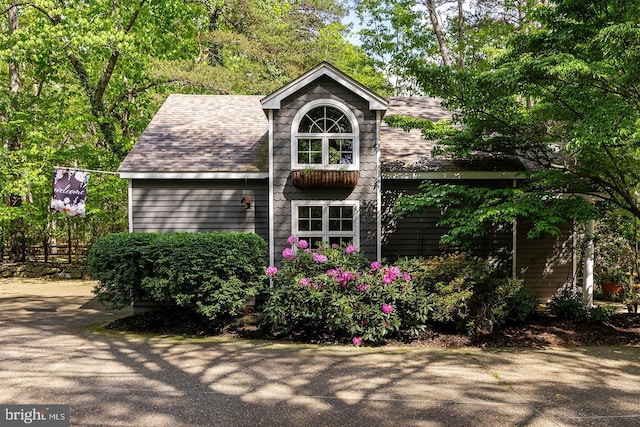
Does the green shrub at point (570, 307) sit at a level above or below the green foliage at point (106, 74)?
below

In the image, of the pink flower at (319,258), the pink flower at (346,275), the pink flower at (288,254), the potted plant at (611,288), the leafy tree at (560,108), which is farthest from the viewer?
the potted plant at (611,288)

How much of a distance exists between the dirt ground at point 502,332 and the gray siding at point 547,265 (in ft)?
5.65

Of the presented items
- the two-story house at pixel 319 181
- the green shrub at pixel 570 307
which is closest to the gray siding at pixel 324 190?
the two-story house at pixel 319 181

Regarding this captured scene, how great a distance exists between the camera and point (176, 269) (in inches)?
300

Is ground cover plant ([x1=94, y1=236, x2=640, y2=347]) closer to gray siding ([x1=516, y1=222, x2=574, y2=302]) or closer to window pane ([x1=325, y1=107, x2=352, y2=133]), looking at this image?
gray siding ([x1=516, y1=222, x2=574, y2=302])

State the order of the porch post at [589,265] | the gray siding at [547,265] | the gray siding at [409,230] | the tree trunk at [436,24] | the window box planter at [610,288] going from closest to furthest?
the porch post at [589,265] < the gray siding at [409,230] < the gray siding at [547,265] < the window box planter at [610,288] < the tree trunk at [436,24]

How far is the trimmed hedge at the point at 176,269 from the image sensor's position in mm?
7578

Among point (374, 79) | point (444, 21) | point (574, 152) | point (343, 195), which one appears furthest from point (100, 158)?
point (444, 21)

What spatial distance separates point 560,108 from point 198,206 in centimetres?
713

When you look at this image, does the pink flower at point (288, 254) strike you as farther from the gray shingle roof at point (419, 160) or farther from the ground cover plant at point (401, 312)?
the gray shingle roof at point (419, 160)

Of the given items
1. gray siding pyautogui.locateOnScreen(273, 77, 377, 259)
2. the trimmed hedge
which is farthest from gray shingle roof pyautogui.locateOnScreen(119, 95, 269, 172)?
the trimmed hedge

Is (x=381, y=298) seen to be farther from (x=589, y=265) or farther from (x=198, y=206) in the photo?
(x=589, y=265)

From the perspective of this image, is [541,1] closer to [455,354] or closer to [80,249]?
[455,354]

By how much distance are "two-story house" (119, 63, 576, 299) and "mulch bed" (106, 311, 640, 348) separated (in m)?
1.62
